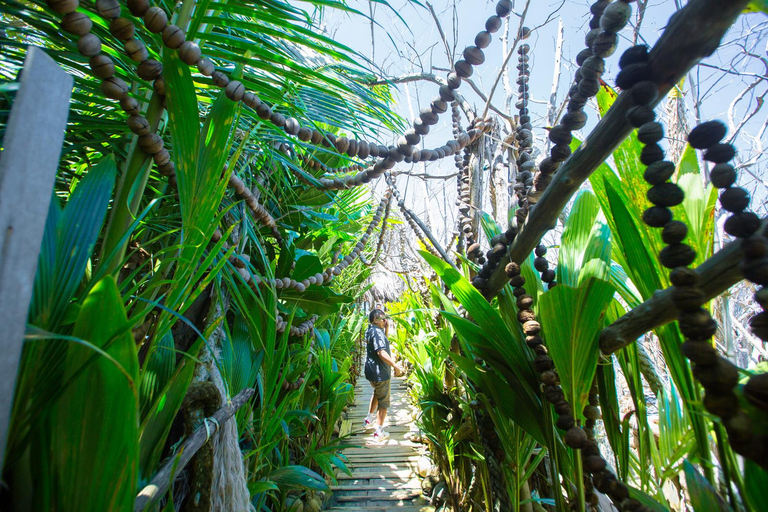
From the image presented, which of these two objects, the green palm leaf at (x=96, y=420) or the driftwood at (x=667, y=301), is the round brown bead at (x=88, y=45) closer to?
the green palm leaf at (x=96, y=420)

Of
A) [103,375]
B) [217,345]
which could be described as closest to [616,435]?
[103,375]

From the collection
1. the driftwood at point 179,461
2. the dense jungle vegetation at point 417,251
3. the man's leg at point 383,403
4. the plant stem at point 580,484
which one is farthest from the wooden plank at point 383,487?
the plant stem at point 580,484

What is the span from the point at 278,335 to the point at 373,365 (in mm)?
1917

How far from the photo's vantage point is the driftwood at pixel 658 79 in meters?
0.37

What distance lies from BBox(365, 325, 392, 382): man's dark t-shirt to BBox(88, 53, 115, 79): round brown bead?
3.19 meters

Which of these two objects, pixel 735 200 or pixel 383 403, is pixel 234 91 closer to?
pixel 735 200

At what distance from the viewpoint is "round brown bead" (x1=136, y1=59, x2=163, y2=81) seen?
0.60m

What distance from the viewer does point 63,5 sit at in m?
0.48

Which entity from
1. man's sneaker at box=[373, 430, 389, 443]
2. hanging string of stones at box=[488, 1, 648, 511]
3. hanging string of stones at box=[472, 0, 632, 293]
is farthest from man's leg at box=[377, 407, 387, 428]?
hanging string of stones at box=[472, 0, 632, 293]

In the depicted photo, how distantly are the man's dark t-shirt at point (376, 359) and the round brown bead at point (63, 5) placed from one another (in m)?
3.28

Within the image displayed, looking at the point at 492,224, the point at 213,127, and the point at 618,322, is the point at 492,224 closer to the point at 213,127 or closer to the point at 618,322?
the point at 618,322

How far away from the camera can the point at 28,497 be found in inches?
17.1

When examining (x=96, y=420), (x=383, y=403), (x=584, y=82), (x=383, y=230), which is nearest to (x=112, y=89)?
(x=96, y=420)

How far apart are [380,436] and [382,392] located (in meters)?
0.38
